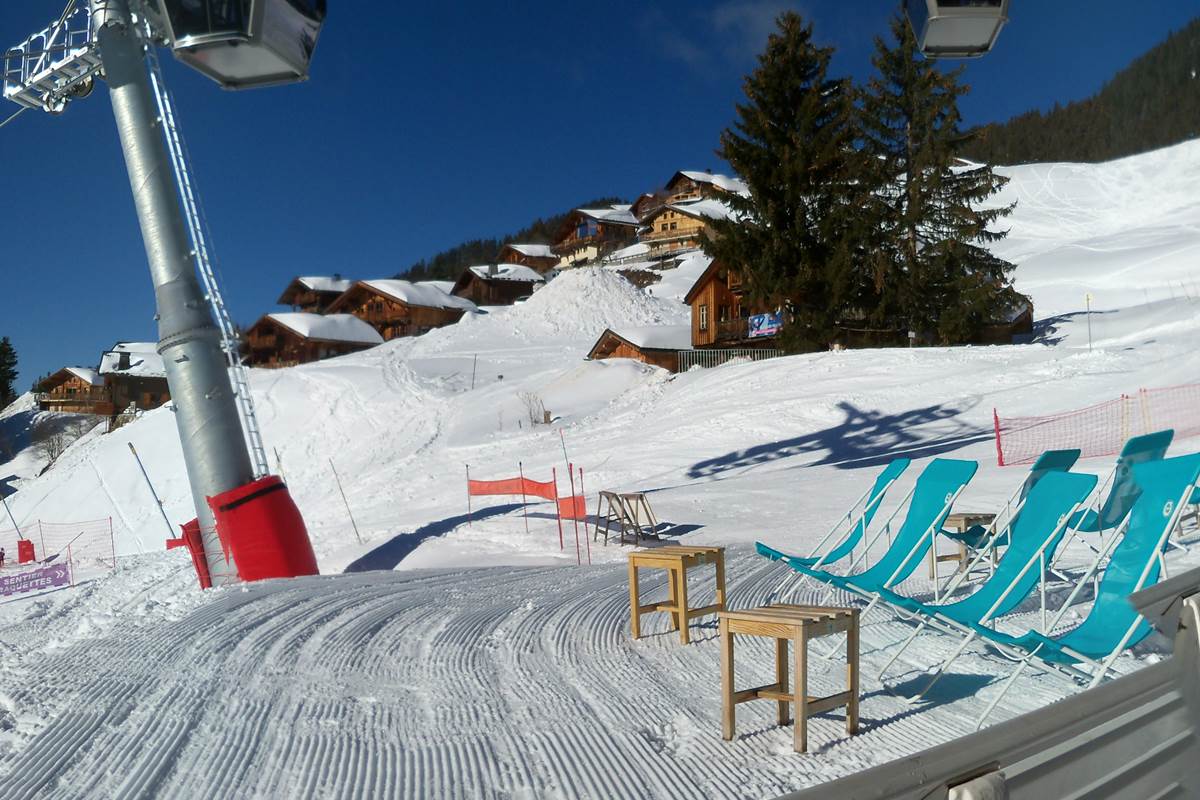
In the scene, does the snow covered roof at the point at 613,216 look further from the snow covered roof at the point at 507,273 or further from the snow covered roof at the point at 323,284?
the snow covered roof at the point at 323,284

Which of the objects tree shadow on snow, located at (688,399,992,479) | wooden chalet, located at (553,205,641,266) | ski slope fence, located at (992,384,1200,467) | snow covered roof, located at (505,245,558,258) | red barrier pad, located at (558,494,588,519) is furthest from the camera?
snow covered roof, located at (505,245,558,258)

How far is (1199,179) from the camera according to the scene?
64.4 metres

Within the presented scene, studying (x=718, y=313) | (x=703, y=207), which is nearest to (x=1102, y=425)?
(x=718, y=313)

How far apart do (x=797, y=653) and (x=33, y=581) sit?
16.0 metres

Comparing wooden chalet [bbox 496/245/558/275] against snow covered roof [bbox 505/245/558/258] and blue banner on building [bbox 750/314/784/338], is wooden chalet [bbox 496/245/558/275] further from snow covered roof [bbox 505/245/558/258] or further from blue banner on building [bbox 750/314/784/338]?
blue banner on building [bbox 750/314/784/338]

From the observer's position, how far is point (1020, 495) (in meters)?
6.12

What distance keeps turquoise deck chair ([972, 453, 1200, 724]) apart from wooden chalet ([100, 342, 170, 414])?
2434 inches

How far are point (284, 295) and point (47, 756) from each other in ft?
269

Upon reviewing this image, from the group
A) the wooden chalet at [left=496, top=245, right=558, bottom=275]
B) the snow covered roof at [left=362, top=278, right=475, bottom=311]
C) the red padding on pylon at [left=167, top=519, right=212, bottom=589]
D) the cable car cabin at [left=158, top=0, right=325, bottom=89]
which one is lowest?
the red padding on pylon at [left=167, top=519, right=212, bottom=589]

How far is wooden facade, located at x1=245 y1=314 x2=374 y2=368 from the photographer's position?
52719 millimetres

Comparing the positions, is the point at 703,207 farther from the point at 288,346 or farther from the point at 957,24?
the point at 957,24

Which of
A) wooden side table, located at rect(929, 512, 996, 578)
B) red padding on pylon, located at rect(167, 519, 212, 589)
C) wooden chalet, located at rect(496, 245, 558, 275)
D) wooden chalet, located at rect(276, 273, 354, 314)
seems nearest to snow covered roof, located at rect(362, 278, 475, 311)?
wooden chalet, located at rect(276, 273, 354, 314)

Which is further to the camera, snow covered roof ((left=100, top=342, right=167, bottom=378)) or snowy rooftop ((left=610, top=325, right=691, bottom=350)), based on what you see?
snow covered roof ((left=100, top=342, right=167, bottom=378))

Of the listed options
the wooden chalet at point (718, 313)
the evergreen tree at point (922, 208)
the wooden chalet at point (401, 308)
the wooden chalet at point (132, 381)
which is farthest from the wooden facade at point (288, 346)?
the evergreen tree at point (922, 208)
